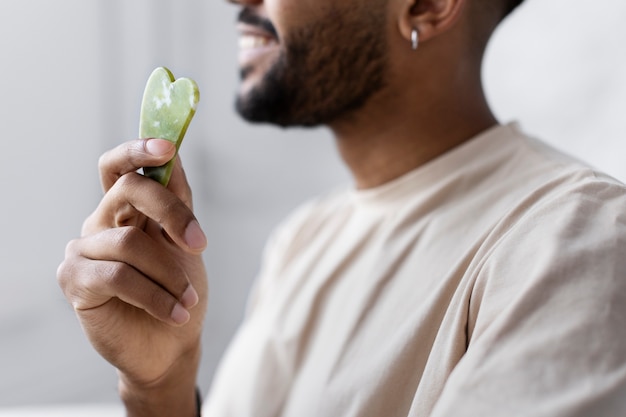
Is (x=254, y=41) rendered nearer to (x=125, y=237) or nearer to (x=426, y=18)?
(x=426, y=18)

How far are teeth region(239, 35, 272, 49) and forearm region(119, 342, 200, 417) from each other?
51 centimetres

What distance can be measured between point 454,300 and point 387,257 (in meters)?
0.22

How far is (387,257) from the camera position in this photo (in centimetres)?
105

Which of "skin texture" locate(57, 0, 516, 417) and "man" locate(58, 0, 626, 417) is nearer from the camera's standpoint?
"man" locate(58, 0, 626, 417)

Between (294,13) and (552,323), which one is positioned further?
(294,13)

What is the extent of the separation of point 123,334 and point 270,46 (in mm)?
545

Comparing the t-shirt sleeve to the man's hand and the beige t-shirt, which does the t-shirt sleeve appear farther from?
the man's hand

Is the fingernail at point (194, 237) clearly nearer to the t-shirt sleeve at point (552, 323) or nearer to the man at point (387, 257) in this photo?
the man at point (387, 257)

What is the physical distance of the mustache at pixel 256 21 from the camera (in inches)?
46.1

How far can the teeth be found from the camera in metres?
1.21

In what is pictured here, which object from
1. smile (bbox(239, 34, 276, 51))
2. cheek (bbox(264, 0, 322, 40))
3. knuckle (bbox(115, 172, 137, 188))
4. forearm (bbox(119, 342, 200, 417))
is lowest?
forearm (bbox(119, 342, 200, 417))

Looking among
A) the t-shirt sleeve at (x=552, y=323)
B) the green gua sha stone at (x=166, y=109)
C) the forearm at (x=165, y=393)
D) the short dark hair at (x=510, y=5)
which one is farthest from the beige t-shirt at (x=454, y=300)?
the green gua sha stone at (x=166, y=109)

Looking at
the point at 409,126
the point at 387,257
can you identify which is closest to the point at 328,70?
the point at 409,126

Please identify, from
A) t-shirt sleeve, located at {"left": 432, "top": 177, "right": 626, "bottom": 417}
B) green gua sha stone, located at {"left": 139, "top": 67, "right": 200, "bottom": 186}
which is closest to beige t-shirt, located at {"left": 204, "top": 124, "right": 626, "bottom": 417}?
t-shirt sleeve, located at {"left": 432, "top": 177, "right": 626, "bottom": 417}
